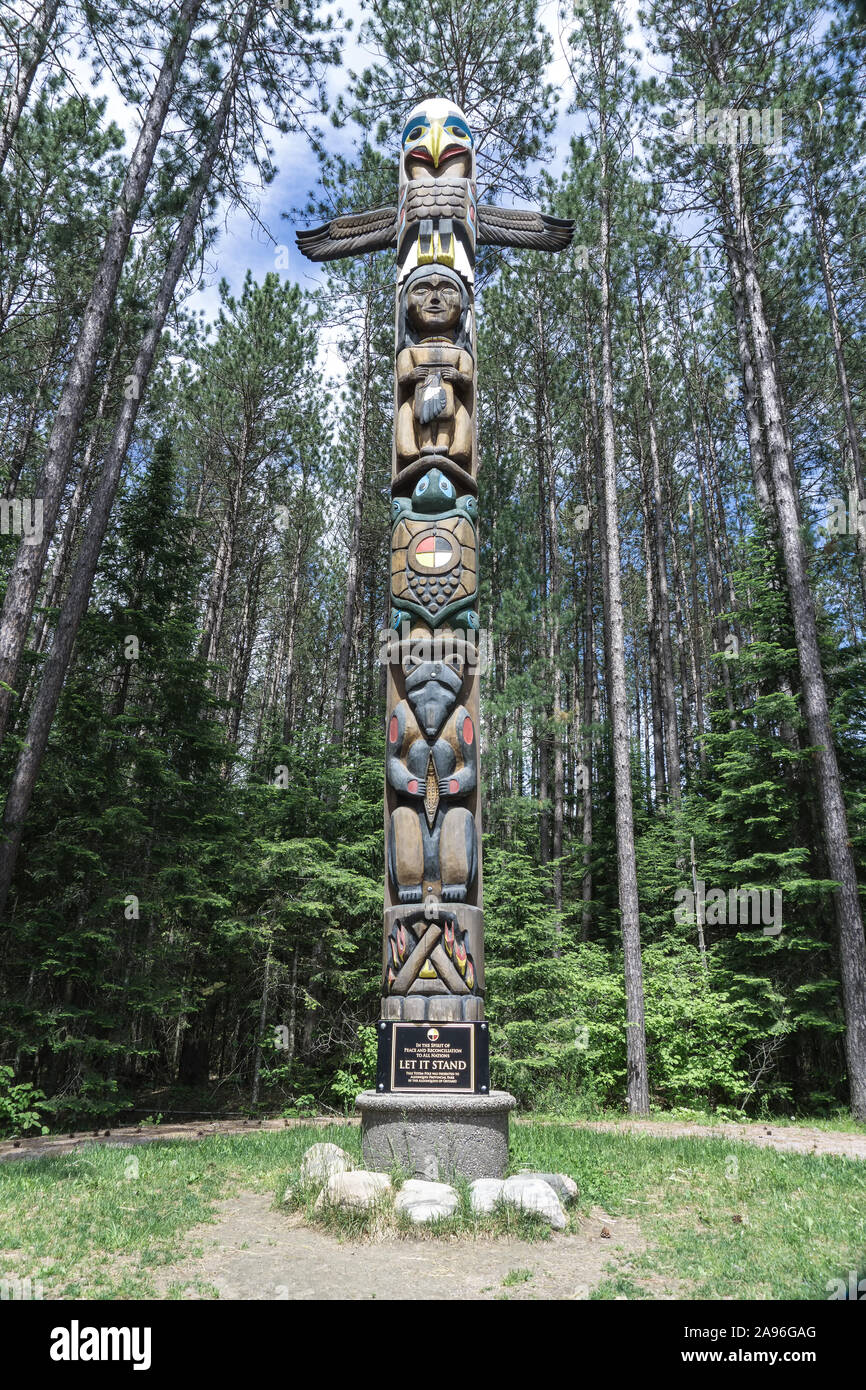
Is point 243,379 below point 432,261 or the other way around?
the other way around

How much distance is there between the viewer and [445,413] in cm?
874

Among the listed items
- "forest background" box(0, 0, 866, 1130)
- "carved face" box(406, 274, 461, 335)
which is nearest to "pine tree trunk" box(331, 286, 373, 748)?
"forest background" box(0, 0, 866, 1130)

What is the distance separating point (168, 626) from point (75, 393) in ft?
12.6

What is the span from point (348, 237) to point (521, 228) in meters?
2.14

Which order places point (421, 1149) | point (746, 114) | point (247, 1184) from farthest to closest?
1. point (746, 114)
2. point (247, 1184)
3. point (421, 1149)

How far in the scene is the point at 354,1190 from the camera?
6035mm

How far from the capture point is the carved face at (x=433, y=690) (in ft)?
25.7

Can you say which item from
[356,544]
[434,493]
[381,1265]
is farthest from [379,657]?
[381,1265]

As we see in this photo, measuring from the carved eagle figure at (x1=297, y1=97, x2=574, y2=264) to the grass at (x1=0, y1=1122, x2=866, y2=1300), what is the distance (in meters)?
9.06

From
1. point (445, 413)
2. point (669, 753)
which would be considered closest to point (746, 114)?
point (445, 413)

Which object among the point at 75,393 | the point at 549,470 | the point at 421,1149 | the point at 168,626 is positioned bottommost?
the point at 421,1149

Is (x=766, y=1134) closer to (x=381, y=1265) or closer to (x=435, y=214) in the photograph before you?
(x=381, y=1265)
